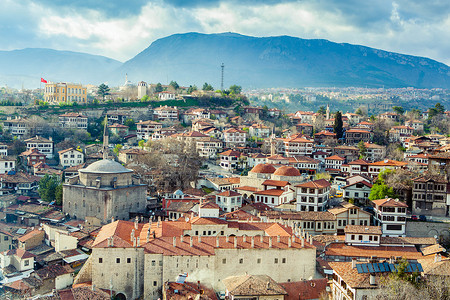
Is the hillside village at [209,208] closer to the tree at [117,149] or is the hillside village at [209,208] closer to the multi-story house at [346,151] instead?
the multi-story house at [346,151]

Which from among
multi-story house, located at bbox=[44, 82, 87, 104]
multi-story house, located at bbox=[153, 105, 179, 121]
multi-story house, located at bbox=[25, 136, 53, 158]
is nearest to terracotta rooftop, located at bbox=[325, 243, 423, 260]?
multi-story house, located at bbox=[25, 136, 53, 158]

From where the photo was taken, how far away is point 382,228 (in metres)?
39.9

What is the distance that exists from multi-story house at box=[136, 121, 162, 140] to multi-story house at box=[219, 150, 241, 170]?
682 inches

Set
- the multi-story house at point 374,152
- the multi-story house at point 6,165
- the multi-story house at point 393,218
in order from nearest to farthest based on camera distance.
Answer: the multi-story house at point 393,218 → the multi-story house at point 6,165 → the multi-story house at point 374,152

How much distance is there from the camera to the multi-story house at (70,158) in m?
60.7

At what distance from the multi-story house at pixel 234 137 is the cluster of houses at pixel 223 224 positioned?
16 centimetres

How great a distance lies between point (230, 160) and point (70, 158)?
1988cm

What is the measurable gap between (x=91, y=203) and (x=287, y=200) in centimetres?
1805

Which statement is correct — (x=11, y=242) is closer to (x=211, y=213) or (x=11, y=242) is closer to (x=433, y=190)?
(x=211, y=213)

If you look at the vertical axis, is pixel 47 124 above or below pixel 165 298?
above

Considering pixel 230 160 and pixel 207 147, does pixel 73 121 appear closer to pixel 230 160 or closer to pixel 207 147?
pixel 207 147

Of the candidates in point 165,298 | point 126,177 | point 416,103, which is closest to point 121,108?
point 126,177

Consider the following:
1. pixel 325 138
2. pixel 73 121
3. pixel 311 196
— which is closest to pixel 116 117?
pixel 73 121

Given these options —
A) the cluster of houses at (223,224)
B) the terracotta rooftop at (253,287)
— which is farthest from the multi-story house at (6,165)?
the terracotta rooftop at (253,287)
